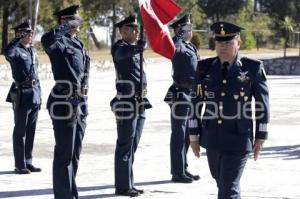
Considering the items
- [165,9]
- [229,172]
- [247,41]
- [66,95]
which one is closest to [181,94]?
[165,9]

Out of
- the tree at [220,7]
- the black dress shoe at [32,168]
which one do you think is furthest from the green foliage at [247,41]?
the black dress shoe at [32,168]

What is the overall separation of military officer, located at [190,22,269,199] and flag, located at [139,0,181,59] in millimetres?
1442

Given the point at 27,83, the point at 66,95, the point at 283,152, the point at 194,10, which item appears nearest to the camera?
the point at 66,95

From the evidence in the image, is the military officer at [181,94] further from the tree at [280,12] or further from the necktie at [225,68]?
the tree at [280,12]

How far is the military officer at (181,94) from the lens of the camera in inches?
330

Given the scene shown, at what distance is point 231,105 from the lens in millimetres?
5645

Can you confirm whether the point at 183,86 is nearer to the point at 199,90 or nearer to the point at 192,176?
the point at 192,176

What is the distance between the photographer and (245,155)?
5.59m

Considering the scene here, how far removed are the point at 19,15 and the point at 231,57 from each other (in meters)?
38.7

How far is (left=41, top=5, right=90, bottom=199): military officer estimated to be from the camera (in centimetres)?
686

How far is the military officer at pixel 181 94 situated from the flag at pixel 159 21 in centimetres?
104

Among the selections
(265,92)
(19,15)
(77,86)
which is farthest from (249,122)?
(19,15)

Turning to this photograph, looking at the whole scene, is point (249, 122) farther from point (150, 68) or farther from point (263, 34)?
point (263, 34)

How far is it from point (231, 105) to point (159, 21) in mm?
1819
